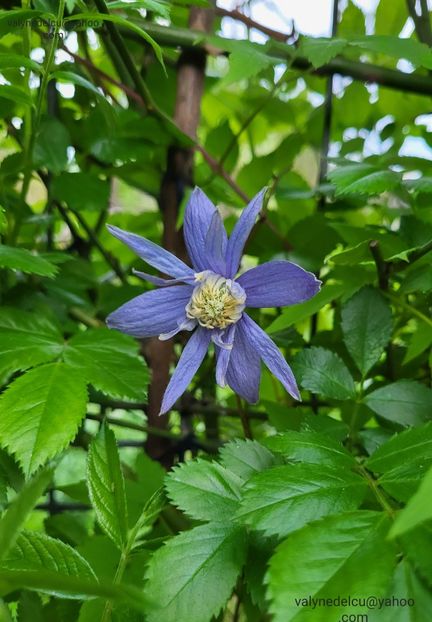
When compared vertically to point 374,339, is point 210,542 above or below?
below

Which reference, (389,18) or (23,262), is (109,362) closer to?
(23,262)

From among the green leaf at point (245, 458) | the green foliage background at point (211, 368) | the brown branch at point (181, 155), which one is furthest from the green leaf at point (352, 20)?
the green leaf at point (245, 458)

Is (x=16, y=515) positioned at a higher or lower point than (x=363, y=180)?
lower

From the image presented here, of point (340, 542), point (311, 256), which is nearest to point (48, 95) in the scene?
point (311, 256)

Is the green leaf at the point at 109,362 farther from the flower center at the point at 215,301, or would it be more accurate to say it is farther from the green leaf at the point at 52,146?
the green leaf at the point at 52,146

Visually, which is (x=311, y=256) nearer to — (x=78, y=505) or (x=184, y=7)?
(x=184, y=7)

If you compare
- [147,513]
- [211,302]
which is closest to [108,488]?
[147,513]

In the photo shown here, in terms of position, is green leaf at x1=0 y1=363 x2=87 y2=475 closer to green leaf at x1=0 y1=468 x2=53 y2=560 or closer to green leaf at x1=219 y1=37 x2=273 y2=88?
green leaf at x1=0 y1=468 x2=53 y2=560
